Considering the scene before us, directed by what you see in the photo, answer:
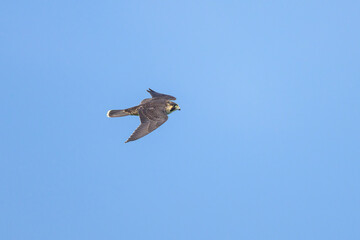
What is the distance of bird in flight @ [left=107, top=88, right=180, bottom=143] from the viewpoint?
35938 millimetres

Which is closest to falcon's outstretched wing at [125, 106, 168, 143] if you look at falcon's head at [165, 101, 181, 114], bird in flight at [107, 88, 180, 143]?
bird in flight at [107, 88, 180, 143]

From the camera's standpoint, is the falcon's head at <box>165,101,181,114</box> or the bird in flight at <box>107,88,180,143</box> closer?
the bird in flight at <box>107,88,180,143</box>

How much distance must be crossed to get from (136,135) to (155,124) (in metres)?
2.29

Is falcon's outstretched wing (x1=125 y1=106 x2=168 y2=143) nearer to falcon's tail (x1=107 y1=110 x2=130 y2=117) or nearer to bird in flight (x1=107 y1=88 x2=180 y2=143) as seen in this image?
bird in flight (x1=107 y1=88 x2=180 y2=143)

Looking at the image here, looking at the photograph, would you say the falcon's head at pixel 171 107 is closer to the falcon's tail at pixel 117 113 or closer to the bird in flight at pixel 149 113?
the bird in flight at pixel 149 113

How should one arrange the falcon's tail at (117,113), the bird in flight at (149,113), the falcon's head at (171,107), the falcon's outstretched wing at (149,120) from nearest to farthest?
the falcon's outstretched wing at (149,120)
the bird in flight at (149,113)
the falcon's head at (171,107)
the falcon's tail at (117,113)

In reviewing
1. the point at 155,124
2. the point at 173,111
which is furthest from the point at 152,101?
the point at 155,124

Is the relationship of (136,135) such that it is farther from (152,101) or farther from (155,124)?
(152,101)

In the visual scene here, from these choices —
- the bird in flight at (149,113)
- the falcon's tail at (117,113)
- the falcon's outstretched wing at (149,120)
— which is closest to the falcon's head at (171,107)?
the bird in flight at (149,113)

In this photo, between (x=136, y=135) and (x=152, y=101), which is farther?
(x=152, y=101)

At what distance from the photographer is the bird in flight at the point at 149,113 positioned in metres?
35.9

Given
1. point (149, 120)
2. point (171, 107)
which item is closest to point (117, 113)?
point (149, 120)

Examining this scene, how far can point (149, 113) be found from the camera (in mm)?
38344

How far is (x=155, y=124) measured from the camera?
36812 mm
